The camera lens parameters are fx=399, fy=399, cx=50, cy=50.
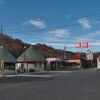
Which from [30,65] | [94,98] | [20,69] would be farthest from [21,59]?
[94,98]

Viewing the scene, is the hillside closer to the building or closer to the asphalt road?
the building

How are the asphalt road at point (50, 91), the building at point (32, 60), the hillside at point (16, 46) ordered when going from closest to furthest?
the asphalt road at point (50, 91) → the building at point (32, 60) → the hillside at point (16, 46)

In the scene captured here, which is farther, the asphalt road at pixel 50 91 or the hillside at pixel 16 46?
the hillside at pixel 16 46

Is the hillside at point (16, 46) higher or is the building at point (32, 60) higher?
the hillside at point (16, 46)

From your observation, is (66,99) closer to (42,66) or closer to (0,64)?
(0,64)

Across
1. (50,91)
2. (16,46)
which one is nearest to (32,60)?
(16,46)

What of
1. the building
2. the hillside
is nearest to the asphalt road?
the building

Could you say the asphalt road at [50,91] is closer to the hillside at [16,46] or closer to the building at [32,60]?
the building at [32,60]

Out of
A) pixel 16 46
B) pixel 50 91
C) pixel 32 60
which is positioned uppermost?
pixel 16 46

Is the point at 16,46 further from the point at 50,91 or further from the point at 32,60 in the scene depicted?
the point at 50,91

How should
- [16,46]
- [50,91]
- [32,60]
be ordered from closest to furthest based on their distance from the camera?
[50,91] < [32,60] < [16,46]

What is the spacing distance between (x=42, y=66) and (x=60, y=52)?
9377 centimetres

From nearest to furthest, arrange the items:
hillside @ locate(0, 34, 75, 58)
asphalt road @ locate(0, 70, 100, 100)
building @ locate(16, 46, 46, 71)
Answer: asphalt road @ locate(0, 70, 100, 100) < building @ locate(16, 46, 46, 71) < hillside @ locate(0, 34, 75, 58)

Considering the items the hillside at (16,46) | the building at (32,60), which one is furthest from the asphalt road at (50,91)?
the hillside at (16,46)
